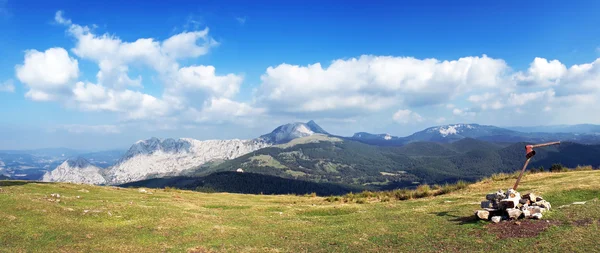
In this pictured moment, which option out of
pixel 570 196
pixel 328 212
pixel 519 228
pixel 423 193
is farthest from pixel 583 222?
pixel 423 193

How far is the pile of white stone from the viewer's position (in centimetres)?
2072

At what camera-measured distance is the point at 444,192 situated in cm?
4394

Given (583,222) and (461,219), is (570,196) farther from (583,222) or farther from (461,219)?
(461,219)

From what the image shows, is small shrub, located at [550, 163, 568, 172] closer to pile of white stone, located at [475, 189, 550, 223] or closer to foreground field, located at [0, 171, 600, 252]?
foreground field, located at [0, 171, 600, 252]

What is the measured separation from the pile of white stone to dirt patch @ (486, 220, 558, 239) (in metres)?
0.68

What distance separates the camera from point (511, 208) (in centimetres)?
2119

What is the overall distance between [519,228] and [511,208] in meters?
2.38

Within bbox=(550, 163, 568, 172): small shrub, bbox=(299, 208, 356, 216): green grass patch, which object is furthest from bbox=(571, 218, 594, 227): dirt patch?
bbox=(550, 163, 568, 172): small shrub

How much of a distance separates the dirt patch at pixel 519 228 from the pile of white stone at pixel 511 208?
683 millimetres

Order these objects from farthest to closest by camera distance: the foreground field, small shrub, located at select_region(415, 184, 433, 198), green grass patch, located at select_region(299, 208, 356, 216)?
small shrub, located at select_region(415, 184, 433, 198) → green grass patch, located at select_region(299, 208, 356, 216) → the foreground field

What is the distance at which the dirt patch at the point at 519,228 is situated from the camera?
1806 cm

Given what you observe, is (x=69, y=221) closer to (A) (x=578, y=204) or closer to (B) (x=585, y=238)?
(B) (x=585, y=238)

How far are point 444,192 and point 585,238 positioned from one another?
28.6m

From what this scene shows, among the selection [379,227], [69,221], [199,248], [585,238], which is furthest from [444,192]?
[69,221]
